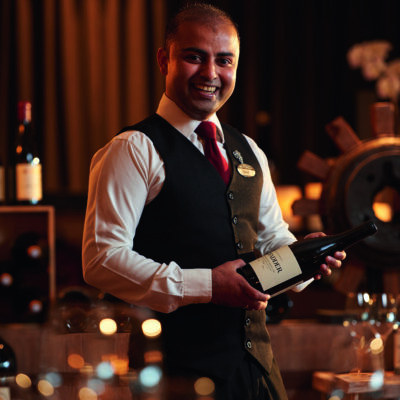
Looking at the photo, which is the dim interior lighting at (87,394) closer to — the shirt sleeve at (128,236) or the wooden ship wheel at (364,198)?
the shirt sleeve at (128,236)

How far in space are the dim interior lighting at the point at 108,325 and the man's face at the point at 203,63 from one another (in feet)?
1.90

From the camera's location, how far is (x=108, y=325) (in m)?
0.80

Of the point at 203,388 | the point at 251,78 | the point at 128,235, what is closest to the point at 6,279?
the point at 128,235

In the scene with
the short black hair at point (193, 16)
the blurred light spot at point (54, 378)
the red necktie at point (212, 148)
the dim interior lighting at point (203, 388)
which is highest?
the short black hair at point (193, 16)

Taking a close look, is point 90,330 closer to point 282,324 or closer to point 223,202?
point 223,202

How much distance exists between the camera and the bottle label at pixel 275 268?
1.18 meters

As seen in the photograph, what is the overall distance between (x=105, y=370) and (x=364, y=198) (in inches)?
52.3

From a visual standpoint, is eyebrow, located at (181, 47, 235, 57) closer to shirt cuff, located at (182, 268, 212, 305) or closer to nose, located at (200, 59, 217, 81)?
nose, located at (200, 59, 217, 81)

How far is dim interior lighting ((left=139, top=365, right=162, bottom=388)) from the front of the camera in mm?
598

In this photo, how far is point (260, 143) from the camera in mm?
5008

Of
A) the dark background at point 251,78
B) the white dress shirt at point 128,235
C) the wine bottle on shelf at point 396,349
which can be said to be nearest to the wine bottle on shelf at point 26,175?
the white dress shirt at point 128,235

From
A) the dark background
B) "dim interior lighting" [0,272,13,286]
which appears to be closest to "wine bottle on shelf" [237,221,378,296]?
"dim interior lighting" [0,272,13,286]

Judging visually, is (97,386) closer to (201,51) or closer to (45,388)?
(45,388)

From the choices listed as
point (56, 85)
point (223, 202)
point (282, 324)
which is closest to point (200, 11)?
point (223, 202)
